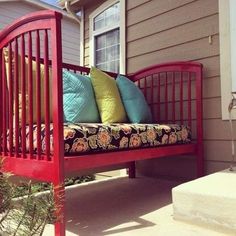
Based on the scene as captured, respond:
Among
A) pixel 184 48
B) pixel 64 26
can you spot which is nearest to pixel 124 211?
pixel 184 48

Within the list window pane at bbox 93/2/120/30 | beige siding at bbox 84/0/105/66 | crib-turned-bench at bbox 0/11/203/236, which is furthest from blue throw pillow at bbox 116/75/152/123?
beige siding at bbox 84/0/105/66

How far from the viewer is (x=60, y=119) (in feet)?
5.16

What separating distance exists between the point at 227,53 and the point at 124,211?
157 centimetres

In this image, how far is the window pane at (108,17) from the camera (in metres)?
3.98

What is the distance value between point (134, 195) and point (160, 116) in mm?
960

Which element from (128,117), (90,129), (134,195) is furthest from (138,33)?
(90,129)

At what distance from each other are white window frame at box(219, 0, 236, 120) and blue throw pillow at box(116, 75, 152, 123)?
666 mm

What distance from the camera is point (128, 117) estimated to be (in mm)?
2770

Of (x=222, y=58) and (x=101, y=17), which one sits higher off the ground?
(x=101, y=17)

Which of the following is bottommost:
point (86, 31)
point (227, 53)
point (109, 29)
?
point (227, 53)

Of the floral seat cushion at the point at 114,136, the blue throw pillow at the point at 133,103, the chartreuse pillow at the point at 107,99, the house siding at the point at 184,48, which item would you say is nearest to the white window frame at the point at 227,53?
the house siding at the point at 184,48

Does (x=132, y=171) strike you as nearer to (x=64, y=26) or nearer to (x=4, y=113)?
(x=4, y=113)

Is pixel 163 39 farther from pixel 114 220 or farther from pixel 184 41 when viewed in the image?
pixel 114 220

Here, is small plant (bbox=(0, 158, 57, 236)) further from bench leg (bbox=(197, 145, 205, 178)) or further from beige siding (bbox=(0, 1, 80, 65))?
beige siding (bbox=(0, 1, 80, 65))
